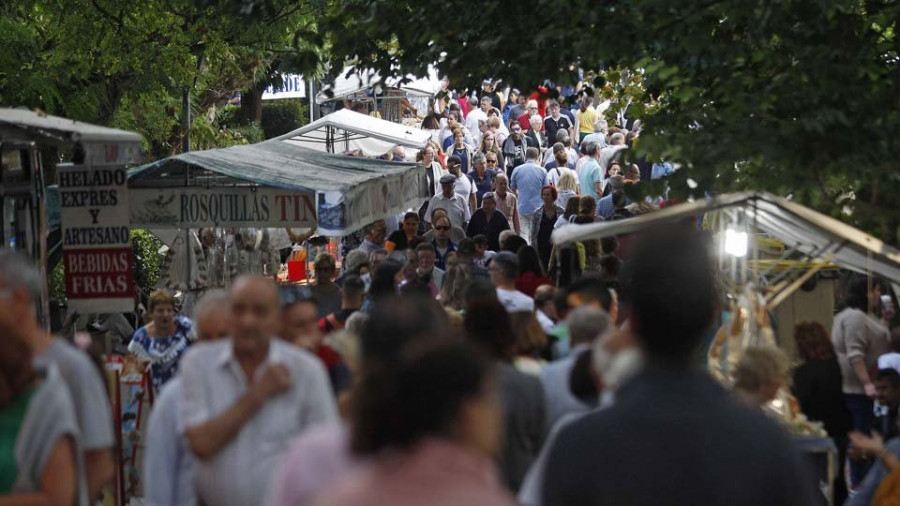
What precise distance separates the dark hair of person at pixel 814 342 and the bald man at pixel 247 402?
18.3 ft

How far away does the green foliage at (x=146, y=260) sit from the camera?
19.2 metres

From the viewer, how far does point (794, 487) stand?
332 centimetres

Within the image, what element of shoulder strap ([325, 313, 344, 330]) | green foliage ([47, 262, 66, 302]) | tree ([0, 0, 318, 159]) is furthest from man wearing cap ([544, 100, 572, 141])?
shoulder strap ([325, 313, 344, 330])

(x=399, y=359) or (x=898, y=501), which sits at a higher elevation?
(x=399, y=359)

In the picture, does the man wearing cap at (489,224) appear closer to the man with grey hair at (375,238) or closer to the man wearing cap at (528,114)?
the man with grey hair at (375,238)

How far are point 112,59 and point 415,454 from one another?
16.5m

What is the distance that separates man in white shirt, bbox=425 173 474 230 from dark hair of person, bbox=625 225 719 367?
1767cm

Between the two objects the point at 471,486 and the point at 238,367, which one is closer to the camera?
the point at 471,486

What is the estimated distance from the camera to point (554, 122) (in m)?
30.7

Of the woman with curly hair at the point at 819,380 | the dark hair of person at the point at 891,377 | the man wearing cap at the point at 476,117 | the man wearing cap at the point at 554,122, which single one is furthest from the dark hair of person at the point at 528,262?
the man wearing cap at the point at 476,117

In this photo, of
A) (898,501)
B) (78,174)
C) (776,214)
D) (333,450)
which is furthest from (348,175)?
(333,450)

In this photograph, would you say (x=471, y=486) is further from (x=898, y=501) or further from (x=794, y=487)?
(x=898, y=501)

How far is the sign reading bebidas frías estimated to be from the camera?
36.6ft

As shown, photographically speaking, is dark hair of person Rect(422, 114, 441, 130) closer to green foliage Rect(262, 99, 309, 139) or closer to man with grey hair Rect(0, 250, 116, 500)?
green foliage Rect(262, 99, 309, 139)
